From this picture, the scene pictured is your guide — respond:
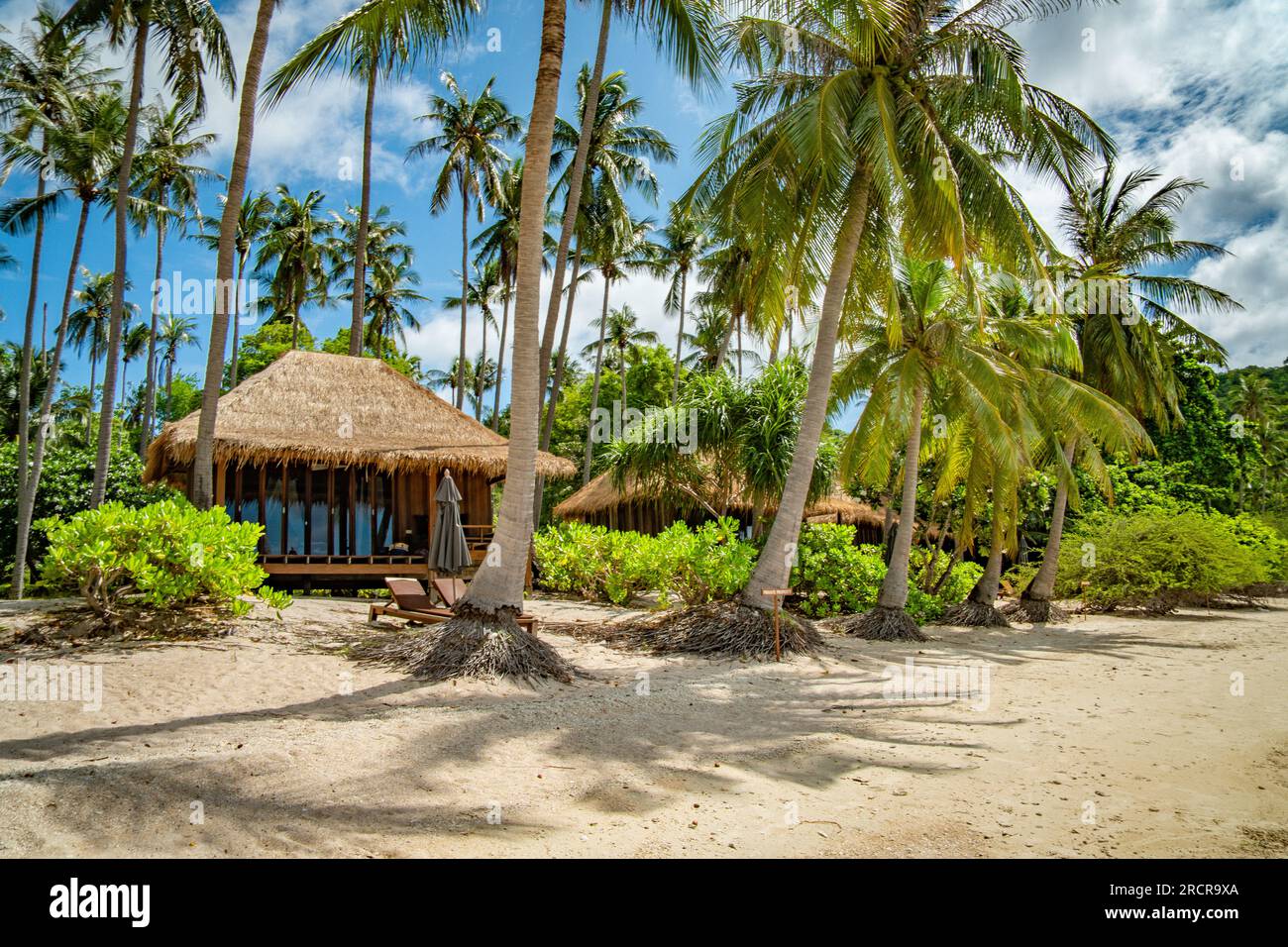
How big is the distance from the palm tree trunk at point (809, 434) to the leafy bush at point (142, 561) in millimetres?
6160

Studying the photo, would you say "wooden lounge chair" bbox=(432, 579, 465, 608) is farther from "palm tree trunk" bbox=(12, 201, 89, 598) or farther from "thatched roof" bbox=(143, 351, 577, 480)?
"palm tree trunk" bbox=(12, 201, 89, 598)

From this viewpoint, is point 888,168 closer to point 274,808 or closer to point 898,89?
point 898,89

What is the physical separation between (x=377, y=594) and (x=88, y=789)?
11629mm

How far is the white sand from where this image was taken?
3611 mm

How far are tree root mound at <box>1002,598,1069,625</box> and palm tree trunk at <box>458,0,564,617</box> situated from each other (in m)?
13.0

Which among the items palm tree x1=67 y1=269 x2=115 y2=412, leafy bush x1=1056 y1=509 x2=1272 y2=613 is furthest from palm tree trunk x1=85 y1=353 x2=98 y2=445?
leafy bush x1=1056 y1=509 x2=1272 y2=613

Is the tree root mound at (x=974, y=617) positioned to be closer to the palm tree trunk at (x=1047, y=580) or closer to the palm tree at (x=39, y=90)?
the palm tree trunk at (x=1047, y=580)

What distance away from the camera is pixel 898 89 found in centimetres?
1020

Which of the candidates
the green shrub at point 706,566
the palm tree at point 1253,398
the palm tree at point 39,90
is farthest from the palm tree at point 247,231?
the palm tree at point 1253,398

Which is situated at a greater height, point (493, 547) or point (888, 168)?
point (888, 168)

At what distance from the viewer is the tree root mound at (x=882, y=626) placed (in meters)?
11.9

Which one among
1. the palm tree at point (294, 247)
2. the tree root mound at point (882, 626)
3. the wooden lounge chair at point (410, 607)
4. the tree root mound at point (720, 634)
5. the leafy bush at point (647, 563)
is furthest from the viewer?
the palm tree at point (294, 247)

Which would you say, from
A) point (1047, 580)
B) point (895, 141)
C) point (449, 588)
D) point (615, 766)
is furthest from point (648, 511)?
point (615, 766)
